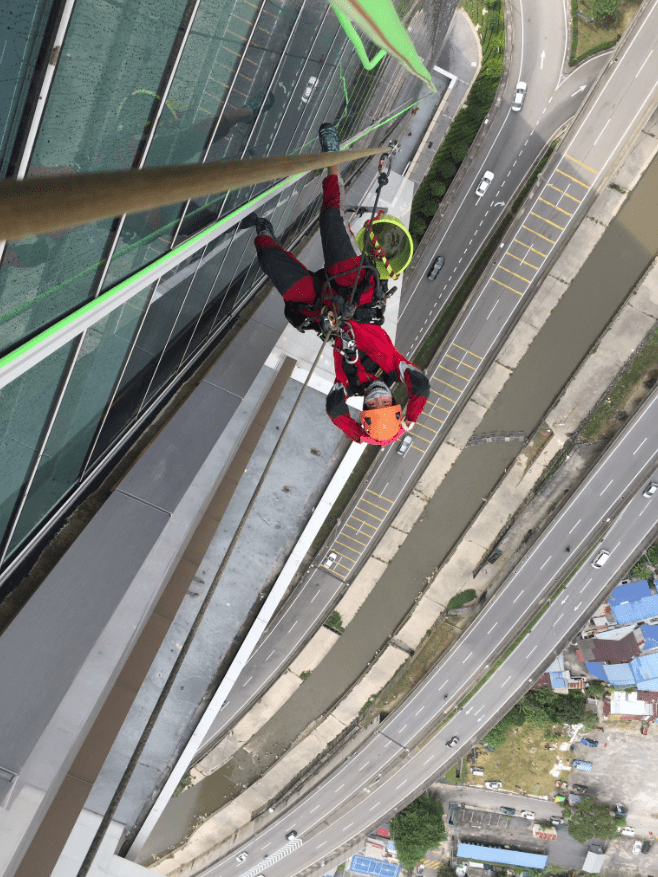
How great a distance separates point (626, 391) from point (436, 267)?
11.7m

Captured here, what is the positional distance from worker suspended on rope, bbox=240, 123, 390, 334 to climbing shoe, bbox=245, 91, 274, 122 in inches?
73.8

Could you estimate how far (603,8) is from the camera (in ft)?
92.7

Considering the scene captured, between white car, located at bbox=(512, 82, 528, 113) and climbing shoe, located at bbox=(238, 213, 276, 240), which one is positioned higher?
white car, located at bbox=(512, 82, 528, 113)

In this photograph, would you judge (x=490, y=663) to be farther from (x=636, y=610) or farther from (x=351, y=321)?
(x=351, y=321)

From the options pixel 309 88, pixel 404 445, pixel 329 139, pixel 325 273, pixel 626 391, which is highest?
pixel 309 88

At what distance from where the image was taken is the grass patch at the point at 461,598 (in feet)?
99.8

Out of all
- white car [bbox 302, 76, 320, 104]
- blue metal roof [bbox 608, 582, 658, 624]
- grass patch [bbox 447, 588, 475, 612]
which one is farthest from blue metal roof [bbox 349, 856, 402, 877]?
white car [bbox 302, 76, 320, 104]

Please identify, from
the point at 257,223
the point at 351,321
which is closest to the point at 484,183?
the point at 257,223

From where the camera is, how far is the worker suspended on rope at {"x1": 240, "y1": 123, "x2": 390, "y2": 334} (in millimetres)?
11531

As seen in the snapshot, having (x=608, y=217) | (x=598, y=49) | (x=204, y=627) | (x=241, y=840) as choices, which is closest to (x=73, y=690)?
(x=204, y=627)

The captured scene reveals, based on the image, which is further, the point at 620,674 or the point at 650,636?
the point at 620,674

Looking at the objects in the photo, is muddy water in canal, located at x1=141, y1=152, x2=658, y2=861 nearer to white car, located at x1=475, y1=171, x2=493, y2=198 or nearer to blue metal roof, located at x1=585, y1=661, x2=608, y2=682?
white car, located at x1=475, y1=171, x2=493, y2=198

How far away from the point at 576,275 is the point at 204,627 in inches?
961

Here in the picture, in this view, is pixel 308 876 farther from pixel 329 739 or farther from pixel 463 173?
pixel 463 173
